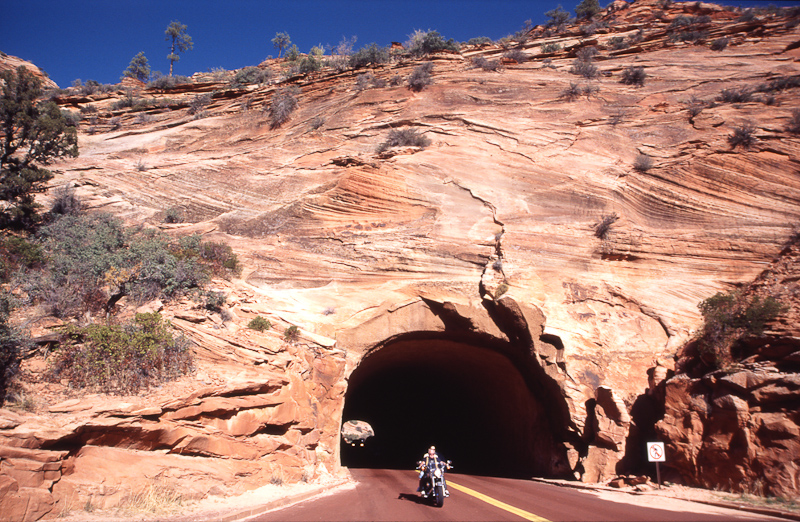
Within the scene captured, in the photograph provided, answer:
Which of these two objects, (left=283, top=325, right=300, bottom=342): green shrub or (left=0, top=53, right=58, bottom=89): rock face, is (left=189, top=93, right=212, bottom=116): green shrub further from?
(left=283, top=325, right=300, bottom=342): green shrub

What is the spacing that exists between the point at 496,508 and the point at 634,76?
814 inches

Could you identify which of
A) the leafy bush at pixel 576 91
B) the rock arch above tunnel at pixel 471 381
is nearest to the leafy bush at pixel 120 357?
the rock arch above tunnel at pixel 471 381

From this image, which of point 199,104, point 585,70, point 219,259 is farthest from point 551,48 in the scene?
point 219,259

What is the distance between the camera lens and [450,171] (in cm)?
1755

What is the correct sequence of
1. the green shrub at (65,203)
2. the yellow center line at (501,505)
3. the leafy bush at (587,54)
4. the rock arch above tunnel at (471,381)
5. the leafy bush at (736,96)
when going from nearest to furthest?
the yellow center line at (501,505), the rock arch above tunnel at (471,381), the green shrub at (65,203), the leafy bush at (736,96), the leafy bush at (587,54)

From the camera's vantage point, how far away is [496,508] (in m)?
8.82

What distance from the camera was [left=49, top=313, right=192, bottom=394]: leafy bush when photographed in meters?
9.09

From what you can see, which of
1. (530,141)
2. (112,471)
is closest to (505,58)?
(530,141)

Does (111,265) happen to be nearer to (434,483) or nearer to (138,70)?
(434,483)

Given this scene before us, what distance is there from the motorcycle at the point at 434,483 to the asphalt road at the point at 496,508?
0.20 m

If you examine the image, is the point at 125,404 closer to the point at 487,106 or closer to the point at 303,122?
the point at 303,122

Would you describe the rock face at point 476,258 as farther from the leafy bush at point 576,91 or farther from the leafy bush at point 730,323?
the leafy bush at point 730,323

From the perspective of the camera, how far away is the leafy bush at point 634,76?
69.3 ft

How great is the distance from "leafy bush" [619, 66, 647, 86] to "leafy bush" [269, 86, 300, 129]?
16.4 m
